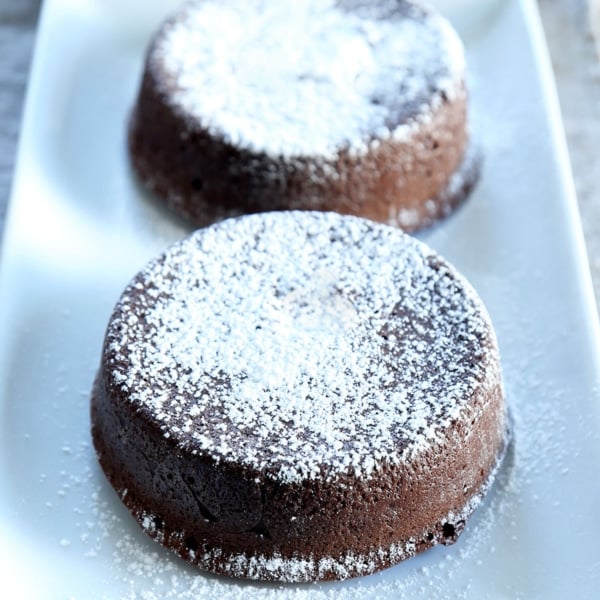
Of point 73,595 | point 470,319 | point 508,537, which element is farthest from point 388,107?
point 73,595

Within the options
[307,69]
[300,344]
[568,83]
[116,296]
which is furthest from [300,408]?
[568,83]

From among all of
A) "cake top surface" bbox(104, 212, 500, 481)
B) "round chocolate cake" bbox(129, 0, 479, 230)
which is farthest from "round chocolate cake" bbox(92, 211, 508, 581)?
"round chocolate cake" bbox(129, 0, 479, 230)

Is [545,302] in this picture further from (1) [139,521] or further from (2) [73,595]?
(2) [73,595]

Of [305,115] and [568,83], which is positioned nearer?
[305,115]

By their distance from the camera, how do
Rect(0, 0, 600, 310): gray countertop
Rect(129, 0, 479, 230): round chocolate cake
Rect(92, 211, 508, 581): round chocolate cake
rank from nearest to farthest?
Rect(92, 211, 508, 581): round chocolate cake < Rect(129, 0, 479, 230): round chocolate cake < Rect(0, 0, 600, 310): gray countertop

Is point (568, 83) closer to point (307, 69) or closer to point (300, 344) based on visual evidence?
point (307, 69)

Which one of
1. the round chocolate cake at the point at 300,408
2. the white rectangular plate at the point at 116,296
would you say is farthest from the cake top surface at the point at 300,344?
the white rectangular plate at the point at 116,296

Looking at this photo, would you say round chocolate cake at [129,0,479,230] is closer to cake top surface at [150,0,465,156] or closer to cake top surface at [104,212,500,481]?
cake top surface at [150,0,465,156]
